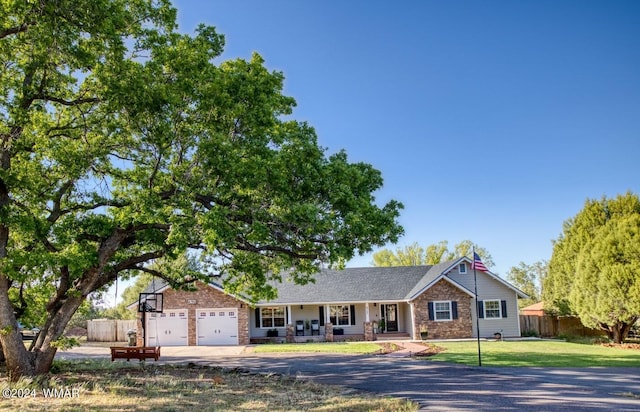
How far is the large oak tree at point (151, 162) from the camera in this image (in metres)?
12.5

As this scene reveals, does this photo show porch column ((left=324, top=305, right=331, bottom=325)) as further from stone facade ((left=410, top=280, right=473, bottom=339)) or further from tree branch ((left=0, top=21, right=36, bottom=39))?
tree branch ((left=0, top=21, right=36, bottom=39))

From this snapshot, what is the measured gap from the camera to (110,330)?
122ft

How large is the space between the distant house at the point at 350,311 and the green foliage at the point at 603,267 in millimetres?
3722

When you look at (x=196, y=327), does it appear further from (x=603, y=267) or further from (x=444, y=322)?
(x=603, y=267)

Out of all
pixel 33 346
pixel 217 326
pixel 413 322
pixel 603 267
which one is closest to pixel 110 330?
pixel 217 326

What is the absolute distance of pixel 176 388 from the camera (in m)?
13.9

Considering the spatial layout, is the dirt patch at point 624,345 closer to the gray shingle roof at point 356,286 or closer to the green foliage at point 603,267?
the green foliage at point 603,267

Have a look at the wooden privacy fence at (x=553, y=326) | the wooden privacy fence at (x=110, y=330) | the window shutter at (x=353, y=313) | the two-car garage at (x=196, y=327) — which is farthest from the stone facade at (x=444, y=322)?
the wooden privacy fence at (x=110, y=330)

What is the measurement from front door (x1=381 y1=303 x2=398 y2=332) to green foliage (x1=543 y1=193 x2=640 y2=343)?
1095 cm

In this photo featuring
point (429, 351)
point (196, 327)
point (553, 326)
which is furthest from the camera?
A: point (553, 326)

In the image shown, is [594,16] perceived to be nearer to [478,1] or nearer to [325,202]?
[478,1]

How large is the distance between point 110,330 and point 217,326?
32.1ft

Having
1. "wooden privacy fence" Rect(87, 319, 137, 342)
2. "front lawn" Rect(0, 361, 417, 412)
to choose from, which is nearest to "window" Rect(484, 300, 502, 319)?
"front lawn" Rect(0, 361, 417, 412)

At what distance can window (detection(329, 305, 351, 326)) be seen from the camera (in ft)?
115
